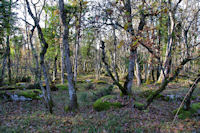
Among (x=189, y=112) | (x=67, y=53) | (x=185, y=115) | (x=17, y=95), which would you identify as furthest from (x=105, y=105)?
(x=17, y=95)

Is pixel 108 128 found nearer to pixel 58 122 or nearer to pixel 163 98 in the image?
pixel 58 122

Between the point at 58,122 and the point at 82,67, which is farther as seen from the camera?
the point at 82,67

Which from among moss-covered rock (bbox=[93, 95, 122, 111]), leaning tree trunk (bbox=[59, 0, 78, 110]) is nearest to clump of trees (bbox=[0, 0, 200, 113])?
leaning tree trunk (bbox=[59, 0, 78, 110])

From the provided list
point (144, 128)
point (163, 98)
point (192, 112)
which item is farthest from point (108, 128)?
point (163, 98)

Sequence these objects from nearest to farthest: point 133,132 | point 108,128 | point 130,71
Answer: point 133,132 → point 108,128 → point 130,71

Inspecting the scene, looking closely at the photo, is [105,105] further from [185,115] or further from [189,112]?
[189,112]

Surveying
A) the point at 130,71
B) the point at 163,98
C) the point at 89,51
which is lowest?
the point at 163,98

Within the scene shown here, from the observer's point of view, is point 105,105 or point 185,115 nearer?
point 185,115

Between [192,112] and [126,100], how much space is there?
11.4ft

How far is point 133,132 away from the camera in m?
4.75

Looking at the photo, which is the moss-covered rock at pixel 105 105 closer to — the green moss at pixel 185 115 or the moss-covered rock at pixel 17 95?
the green moss at pixel 185 115

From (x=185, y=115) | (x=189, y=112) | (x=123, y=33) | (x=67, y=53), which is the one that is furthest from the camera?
(x=123, y=33)

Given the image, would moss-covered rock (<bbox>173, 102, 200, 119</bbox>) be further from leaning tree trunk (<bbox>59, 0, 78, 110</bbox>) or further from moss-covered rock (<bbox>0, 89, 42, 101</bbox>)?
moss-covered rock (<bbox>0, 89, 42, 101</bbox>)

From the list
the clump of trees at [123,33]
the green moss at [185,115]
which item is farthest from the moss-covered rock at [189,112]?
the clump of trees at [123,33]
